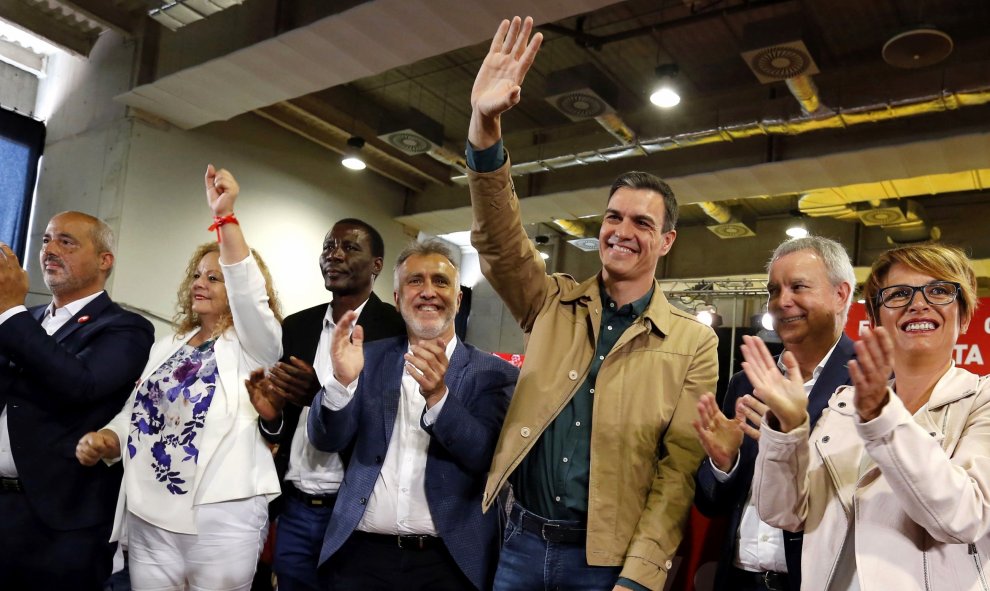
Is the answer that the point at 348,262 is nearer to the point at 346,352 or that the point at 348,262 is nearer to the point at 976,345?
the point at 346,352

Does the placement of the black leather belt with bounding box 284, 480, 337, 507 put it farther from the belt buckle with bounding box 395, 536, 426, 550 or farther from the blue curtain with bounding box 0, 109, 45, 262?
the blue curtain with bounding box 0, 109, 45, 262

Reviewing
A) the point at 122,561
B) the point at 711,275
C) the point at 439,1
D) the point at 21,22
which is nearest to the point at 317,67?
the point at 439,1

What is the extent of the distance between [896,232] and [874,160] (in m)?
3.89

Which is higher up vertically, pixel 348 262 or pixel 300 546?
pixel 348 262

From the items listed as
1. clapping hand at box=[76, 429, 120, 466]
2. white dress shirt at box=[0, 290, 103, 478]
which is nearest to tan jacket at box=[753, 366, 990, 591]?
clapping hand at box=[76, 429, 120, 466]

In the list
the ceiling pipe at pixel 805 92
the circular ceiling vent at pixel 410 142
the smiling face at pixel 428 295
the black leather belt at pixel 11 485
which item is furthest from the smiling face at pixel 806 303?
the circular ceiling vent at pixel 410 142

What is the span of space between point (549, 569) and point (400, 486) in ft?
1.99

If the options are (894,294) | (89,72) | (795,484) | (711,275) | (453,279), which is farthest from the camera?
(711,275)

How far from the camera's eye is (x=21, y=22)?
777 centimetres

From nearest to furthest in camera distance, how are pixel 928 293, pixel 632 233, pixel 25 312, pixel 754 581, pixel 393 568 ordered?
pixel 928 293 < pixel 754 581 < pixel 632 233 < pixel 393 568 < pixel 25 312

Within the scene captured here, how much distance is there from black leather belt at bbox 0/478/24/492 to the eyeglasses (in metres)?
2.70

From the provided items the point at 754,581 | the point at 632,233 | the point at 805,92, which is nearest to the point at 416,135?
the point at 805,92

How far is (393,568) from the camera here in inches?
88.1

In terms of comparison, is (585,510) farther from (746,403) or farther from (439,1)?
(439,1)
